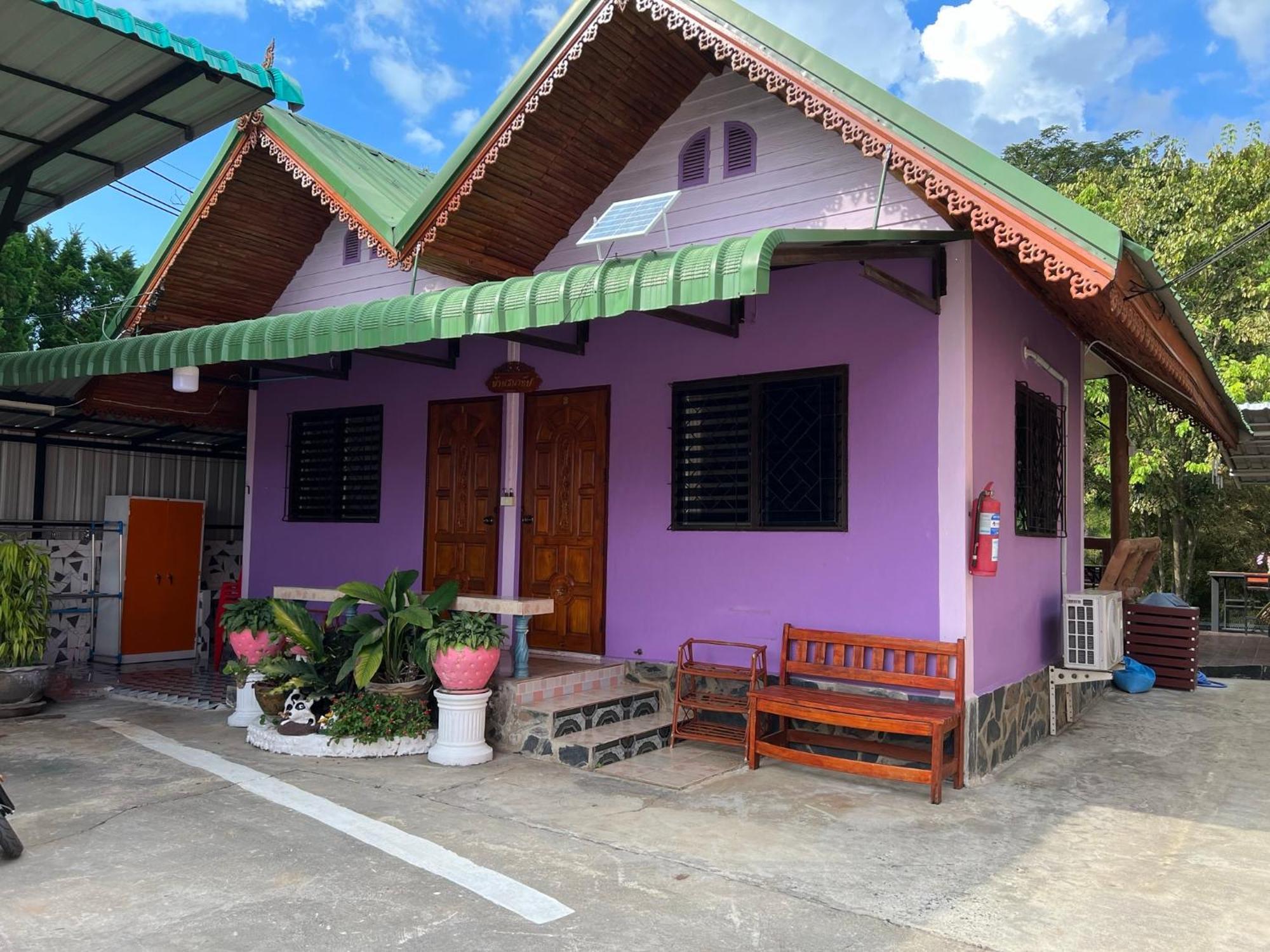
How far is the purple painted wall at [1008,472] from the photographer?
6297mm

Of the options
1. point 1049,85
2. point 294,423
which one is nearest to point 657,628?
point 294,423

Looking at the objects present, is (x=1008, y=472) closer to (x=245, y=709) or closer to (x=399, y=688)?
(x=399, y=688)

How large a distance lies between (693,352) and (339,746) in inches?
147

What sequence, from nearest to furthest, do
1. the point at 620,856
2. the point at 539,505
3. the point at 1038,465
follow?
1. the point at 620,856
2. the point at 1038,465
3. the point at 539,505

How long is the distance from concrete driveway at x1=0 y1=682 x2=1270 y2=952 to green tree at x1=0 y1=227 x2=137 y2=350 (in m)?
15.3

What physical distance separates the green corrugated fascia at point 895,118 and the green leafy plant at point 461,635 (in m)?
3.65

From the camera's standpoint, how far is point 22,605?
788 centimetres

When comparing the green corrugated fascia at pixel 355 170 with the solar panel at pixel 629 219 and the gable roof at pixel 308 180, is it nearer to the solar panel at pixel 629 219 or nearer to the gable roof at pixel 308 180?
the gable roof at pixel 308 180

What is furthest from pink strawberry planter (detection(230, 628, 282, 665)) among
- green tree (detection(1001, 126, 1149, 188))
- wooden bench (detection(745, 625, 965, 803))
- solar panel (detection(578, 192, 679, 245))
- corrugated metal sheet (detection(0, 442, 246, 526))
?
green tree (detection(1001, 126, 1149, 188))

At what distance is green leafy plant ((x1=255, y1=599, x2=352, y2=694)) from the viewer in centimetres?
667

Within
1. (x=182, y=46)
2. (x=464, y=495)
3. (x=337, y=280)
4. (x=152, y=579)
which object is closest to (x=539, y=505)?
(x=464, y=495)

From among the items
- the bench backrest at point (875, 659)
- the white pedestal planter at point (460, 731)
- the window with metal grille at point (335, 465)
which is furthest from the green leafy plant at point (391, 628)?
the window with metal grille at point (335, 465)

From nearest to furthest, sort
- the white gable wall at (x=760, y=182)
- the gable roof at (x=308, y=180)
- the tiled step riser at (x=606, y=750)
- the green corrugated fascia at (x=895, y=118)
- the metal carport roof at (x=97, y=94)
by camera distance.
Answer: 1. the green corrugated fascia at (x=895, y=118)
2. the metal carport roof at (x=97, y=94)
3. the tiled step riser at (x=606, y=750)
4. the white gable wall at (x=760, y=182)
5. the gable roof at (x=308, y=180)

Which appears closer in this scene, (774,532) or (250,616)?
(774,532)
